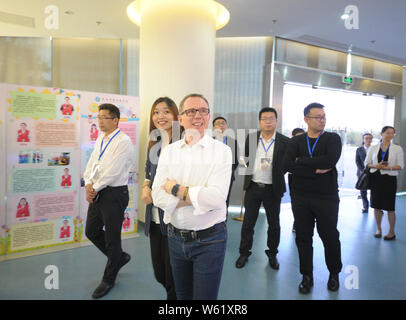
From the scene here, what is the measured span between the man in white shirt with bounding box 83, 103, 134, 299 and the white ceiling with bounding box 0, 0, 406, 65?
3.12m

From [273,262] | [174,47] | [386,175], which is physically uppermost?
[174,47]

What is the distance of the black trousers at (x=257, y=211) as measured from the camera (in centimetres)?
337

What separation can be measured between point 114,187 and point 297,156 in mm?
1864

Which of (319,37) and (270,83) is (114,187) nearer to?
(270,83)

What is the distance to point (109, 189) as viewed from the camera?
2.67 metres

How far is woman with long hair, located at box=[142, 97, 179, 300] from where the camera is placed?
6.77 feet

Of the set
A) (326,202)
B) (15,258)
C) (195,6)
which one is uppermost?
(195,6)

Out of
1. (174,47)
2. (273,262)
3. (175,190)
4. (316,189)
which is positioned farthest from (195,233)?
(174,47)

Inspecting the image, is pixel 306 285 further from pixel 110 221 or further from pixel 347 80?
pixel 347 80

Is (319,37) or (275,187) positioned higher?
(319,37)

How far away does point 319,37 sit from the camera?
→ 21.4 feet

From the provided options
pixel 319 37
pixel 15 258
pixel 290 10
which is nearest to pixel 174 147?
pixel 15 258

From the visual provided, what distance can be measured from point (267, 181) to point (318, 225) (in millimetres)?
787
